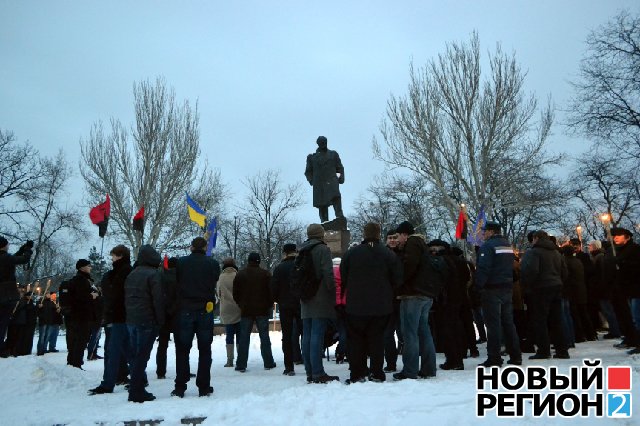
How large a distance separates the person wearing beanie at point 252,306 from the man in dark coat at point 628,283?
5.27 m

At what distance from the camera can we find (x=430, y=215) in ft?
111

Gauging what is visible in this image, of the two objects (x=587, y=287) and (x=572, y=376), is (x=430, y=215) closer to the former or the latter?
(x=587, y=287)

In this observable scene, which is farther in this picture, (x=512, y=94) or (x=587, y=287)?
(x=512, y=94)

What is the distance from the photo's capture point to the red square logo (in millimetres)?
→ 4246

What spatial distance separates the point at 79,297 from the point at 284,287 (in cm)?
332

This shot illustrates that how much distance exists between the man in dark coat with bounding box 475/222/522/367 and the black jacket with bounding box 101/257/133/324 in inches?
179

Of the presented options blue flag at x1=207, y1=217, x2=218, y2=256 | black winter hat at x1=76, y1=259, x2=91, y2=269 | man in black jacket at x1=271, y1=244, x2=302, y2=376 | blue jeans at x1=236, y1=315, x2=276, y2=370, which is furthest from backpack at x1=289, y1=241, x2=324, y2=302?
blue flag at x1=207, y1=217, x2=218, y2=256

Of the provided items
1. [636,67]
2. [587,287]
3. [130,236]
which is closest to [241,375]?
[587,287]

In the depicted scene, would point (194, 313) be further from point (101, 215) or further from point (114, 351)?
point (101, 215)

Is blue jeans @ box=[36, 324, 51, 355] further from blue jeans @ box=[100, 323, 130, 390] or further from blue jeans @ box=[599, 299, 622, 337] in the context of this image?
blue jeans @ box=[599, 299, 622, 337]

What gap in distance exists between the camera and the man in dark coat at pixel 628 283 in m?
7.27

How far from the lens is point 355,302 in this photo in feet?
19.0

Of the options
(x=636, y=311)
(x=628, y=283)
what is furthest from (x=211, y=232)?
(x=636, y=311)

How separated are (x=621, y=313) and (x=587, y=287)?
6.10 ft
